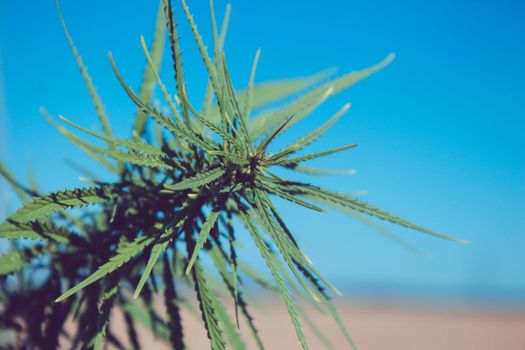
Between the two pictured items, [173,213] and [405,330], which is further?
[405,330]

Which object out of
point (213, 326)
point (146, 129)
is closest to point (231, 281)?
point (213, 326)

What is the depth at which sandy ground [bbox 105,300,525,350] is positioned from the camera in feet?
30.3

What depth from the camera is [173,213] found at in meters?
0.74

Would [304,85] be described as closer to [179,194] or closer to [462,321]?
[179,194]

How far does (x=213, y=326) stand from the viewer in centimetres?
64

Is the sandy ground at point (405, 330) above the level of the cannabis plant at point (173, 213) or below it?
above

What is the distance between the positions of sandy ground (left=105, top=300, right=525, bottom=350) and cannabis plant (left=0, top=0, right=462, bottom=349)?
21.8 ft

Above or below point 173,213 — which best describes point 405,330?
above

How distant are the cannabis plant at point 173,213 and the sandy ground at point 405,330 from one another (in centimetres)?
665

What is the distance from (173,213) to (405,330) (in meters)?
11.8

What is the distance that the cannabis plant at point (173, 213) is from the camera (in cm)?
61

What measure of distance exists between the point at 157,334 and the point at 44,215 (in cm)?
66

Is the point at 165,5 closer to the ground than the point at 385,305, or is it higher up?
closer to the ground

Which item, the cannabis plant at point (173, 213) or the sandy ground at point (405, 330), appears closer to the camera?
the cannabis plant at point (173, 213)
